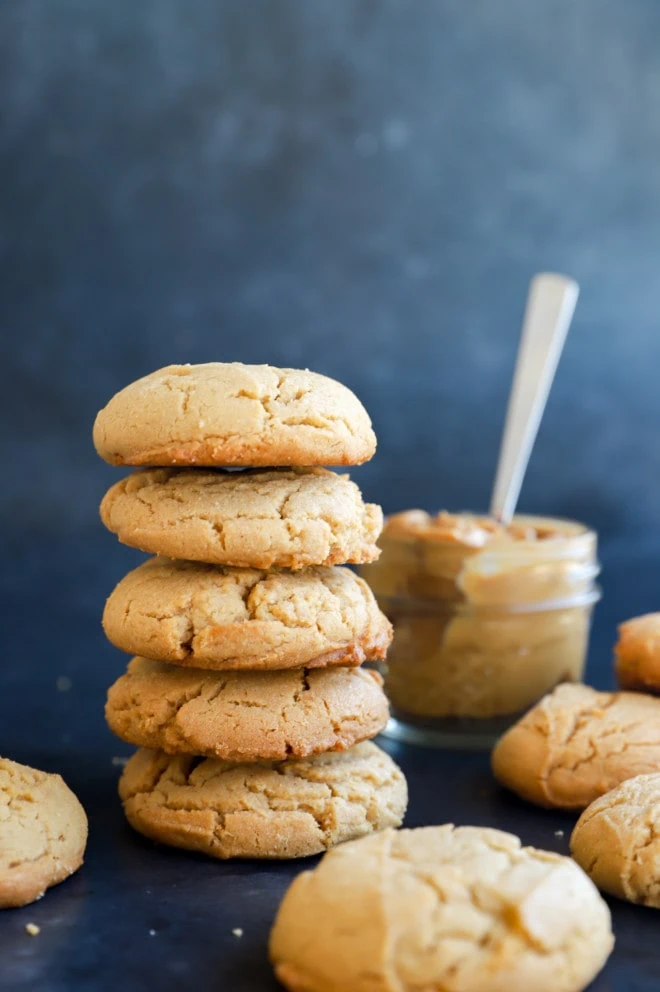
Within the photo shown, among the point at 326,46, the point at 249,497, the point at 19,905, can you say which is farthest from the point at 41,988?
the point at 326,46

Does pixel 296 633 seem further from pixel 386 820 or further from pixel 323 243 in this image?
pixel 323 243

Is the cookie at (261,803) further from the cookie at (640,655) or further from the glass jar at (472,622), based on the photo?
the cookie at (640,655)

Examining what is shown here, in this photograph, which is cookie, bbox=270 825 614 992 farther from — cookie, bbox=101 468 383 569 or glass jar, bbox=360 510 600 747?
glass jar, bbox=360 510 600 747

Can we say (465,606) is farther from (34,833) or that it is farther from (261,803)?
(34,833)

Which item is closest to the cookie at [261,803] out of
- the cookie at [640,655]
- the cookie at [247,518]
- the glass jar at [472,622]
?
the cookie at [247,518]

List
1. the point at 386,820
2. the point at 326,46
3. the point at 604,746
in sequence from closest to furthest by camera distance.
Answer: the point at 386,820
the point at 604,746
the point at 326,46

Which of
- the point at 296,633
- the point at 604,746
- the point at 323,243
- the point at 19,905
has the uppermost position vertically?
the point at 323,243

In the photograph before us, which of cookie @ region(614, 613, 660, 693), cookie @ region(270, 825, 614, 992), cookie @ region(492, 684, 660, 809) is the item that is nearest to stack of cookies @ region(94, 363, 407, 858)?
cookie @ region(492, 684, 660, 809)
